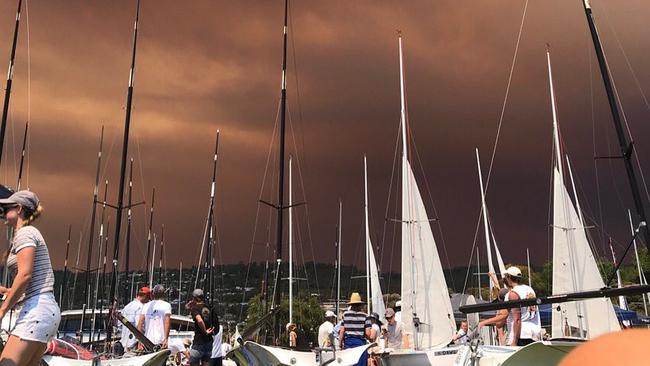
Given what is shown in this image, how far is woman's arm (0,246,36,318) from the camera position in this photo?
4508 mm

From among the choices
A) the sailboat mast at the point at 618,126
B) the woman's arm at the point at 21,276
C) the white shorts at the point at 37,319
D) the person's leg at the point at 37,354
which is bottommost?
the person's leg at the point at 37,354

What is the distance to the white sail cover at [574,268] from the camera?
22.1 m

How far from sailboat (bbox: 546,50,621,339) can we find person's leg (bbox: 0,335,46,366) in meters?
20.3

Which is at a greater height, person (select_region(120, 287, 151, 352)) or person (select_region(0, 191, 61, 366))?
person (select_region(0, 191, 61, 366))

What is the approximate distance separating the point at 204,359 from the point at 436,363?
14.4 ft

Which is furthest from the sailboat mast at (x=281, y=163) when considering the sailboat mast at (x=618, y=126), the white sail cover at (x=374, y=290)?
the white sail cover at (x=374, y=290)

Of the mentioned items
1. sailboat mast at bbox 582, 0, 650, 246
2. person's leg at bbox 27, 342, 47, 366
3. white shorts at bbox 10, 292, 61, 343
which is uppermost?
sailboat mast at bbox 582, 0, 650, 246

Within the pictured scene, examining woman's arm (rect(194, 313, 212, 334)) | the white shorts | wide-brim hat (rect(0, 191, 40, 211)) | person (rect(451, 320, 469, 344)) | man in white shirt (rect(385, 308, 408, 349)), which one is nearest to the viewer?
the white shorts

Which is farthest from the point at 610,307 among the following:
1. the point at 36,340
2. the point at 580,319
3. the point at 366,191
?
the point at 366,191

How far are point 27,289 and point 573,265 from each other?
24.1 m

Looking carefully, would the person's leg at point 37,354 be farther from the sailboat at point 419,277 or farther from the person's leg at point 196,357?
the sailboat at point 419,277

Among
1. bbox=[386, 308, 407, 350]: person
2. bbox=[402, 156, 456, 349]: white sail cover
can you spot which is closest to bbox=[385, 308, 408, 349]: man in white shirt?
bbox=[386, 308, 407, 350]: person

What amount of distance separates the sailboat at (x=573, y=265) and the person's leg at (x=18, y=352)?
66.6 feet

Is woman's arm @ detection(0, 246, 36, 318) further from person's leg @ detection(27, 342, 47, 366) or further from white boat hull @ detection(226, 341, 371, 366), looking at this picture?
white boat hull @ detection(226, 341, 371, 366)
